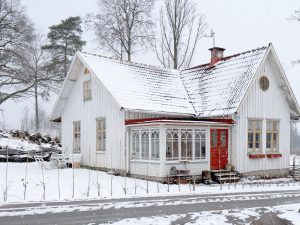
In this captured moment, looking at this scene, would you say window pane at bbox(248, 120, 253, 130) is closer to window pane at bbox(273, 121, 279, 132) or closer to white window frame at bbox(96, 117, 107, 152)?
window pane at bbox(273, 121, 279, 132)

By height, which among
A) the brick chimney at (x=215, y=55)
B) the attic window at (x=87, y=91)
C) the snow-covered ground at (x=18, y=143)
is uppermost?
the brick chimney at (x=215, y=55)

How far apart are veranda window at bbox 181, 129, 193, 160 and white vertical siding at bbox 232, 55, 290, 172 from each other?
2.87 m

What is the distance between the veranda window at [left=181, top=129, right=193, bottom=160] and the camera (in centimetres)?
1973

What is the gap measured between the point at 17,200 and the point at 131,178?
745 centimetres

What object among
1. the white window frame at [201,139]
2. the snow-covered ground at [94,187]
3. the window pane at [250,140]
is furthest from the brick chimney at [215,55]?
the snow-covered ground at [94,187]

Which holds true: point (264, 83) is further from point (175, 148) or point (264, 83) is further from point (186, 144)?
point (175, 148)

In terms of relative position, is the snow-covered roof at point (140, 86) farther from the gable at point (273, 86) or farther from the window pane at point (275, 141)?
the window pane at point (275, 141)

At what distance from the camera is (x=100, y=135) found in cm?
2356

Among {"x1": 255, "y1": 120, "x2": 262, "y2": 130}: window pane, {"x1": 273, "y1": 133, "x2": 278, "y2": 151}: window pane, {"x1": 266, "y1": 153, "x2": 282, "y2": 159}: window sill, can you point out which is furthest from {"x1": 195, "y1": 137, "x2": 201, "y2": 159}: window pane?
{"x1": 273, "y1": 133, "x2": 278, "y2": 151}: window pane

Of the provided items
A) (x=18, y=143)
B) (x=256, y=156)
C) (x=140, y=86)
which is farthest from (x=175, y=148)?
(x=18, y=143)

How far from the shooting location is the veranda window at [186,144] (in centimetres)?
1973

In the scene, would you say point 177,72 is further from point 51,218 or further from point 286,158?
point 51,218

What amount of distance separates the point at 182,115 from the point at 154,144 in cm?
392

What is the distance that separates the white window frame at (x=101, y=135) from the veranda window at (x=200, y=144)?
5374 millimetres
